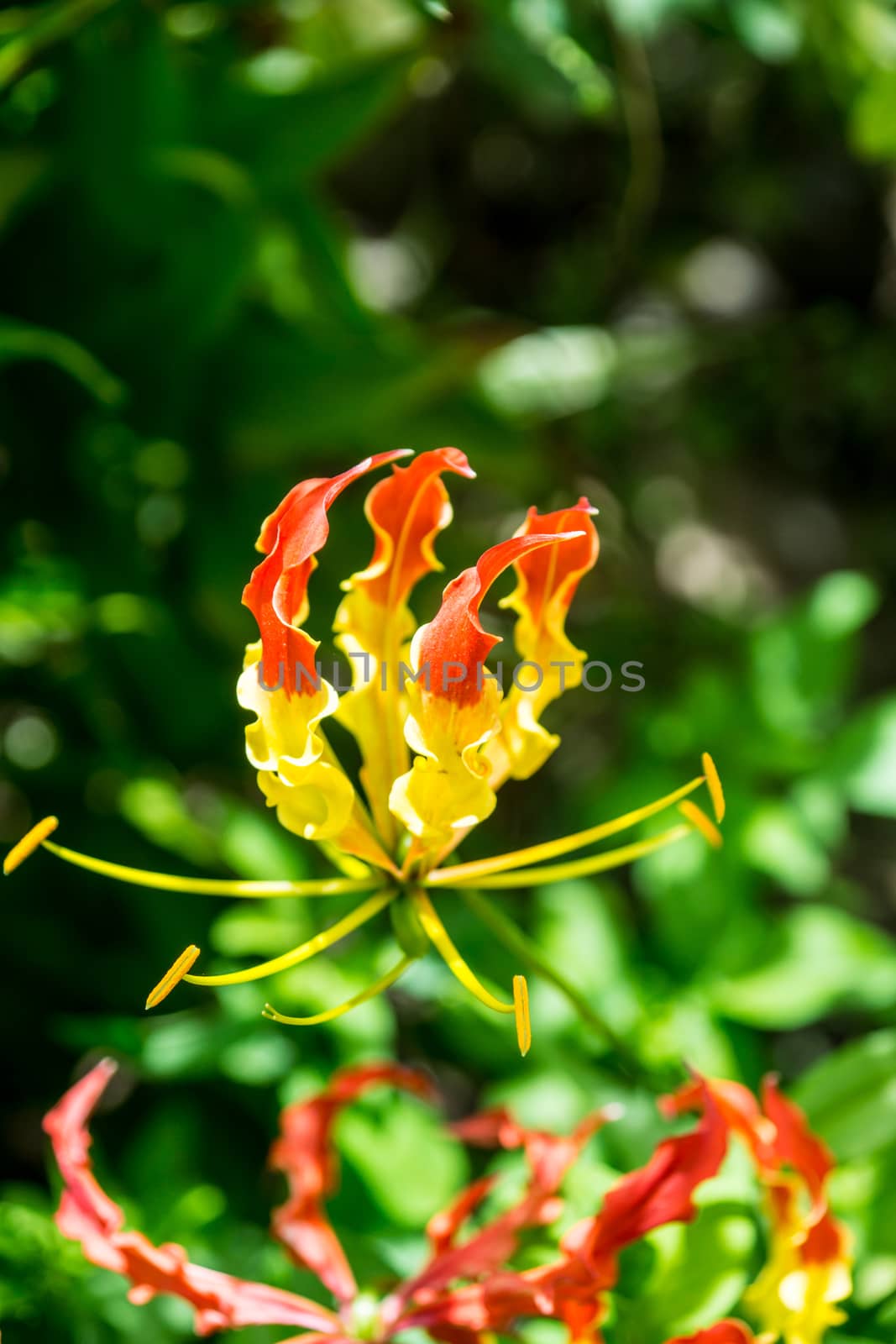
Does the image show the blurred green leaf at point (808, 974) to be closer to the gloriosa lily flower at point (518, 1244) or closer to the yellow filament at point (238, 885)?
the gloriosa lily flower at point (518, 1244)

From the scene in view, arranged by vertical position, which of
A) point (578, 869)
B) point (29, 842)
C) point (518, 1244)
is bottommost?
point (518, 1244)

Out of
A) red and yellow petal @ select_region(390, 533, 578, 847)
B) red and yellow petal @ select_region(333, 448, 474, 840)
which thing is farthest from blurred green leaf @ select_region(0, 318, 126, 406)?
red and yellow petal @ select_region(390, 533, 578, 847)

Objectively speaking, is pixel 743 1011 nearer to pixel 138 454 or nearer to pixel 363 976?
pixel 363 976

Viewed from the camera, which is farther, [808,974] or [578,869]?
[808,974]

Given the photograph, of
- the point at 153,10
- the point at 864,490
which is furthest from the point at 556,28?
the point at 864,490

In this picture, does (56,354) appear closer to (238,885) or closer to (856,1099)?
(238,885)

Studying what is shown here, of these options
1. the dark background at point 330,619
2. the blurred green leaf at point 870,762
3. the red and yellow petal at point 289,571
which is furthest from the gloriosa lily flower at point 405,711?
the blurred green leaf at point 870,762

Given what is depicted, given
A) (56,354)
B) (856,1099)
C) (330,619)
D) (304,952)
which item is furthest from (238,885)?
(330,619)
